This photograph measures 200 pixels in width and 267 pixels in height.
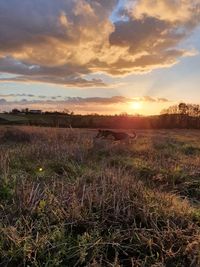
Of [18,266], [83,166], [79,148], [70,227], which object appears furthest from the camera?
[79,148]

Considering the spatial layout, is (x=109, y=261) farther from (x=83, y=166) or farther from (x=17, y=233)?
(x=83, y=166)

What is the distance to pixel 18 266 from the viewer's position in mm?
5312

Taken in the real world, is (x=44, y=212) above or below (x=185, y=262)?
above

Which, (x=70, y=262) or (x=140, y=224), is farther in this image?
(x=140, y=224)

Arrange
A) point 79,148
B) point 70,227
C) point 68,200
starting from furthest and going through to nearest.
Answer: point 79,148, point 68,200, point 70,227

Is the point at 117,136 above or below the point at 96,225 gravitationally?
above

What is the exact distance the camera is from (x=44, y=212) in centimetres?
651

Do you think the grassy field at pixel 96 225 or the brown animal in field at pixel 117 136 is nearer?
the grassy field at pixel 96 225

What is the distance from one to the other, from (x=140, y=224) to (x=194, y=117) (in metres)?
45.6

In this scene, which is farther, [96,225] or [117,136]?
[117,136]

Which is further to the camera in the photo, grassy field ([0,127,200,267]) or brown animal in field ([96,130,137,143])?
brown animal in field ([96,130,137,143])

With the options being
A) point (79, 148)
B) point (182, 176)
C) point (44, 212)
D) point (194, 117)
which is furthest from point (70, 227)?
point (194, 117)

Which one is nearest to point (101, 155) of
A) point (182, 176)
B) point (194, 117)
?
point (182, 176)

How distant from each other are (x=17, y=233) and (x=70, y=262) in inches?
33.4
